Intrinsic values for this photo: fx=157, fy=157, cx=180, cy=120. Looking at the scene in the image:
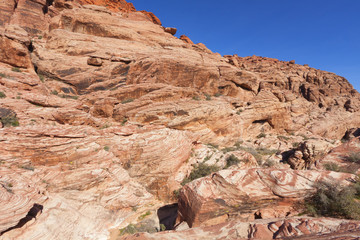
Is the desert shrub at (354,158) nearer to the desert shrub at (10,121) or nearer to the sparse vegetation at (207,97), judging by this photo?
the sparse vegetation at (207,97)

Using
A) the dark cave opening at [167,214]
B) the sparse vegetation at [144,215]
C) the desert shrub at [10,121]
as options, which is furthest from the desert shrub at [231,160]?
the desert shrub at [10,121]

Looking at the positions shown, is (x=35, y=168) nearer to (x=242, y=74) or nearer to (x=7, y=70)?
(x=7, y=70)

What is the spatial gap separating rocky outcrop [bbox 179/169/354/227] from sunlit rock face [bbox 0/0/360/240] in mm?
43

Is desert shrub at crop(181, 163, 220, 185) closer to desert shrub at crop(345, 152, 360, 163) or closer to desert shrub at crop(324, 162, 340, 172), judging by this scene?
desert shrub at crop(324, 162, 340, 172)

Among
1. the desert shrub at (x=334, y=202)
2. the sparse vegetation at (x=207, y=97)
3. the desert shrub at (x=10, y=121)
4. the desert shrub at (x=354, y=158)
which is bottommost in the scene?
the desert shrub at (x=10, y=121)

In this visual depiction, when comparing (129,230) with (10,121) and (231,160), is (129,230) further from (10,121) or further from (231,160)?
(10,121)

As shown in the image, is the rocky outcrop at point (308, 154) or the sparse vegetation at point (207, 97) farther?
the sparse vegetation at point (207, 97)

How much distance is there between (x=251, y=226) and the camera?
563 cm

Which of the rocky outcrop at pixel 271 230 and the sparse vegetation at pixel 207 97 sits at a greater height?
the sparse vegetation at pixel 207 97

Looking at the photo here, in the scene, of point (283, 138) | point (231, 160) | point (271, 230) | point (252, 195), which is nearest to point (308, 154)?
point (231, 160)

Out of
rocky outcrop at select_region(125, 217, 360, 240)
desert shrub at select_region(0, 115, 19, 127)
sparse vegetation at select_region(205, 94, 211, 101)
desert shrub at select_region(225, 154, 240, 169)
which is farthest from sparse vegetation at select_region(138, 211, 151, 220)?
sparse vegetation at select_region(205, 94, 211, 101)

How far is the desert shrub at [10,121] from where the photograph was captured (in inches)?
419

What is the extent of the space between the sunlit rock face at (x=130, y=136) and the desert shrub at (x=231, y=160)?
13 cm

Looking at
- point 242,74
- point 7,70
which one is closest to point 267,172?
point 242,74
